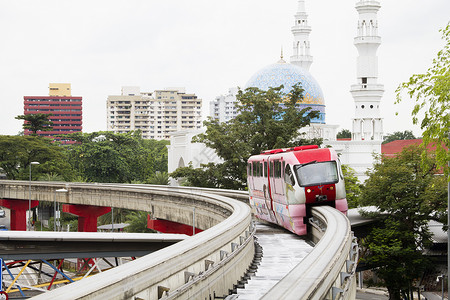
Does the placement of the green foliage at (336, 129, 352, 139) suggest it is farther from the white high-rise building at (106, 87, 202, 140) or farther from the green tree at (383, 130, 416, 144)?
the white high-rise building at (106, 87, 202, 140)

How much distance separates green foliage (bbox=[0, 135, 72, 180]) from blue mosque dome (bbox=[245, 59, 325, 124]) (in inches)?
869

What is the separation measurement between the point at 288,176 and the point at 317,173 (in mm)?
887

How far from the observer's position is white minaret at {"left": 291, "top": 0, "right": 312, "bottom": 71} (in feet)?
262

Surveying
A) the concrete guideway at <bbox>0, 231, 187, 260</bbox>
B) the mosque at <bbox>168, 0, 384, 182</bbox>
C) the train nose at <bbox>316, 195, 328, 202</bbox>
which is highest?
the mosque at <bbox>168, 0, 384, 182</bbox>

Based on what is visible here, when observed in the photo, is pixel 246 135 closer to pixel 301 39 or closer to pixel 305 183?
pixel 305 183

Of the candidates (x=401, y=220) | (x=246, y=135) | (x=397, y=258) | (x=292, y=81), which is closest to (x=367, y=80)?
(x=292, y=81)

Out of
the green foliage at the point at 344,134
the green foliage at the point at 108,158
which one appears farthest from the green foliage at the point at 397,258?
the green foliage at the point at 344,134

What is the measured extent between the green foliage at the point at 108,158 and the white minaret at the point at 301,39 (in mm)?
21088

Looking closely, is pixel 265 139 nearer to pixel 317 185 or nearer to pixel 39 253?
Result: pixel 317 185

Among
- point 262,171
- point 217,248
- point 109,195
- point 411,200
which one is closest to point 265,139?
point 109,195

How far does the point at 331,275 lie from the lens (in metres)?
9.83

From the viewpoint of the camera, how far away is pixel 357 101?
6881 centimetres

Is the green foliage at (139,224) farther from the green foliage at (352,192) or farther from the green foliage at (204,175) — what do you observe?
the green foliage at (352,192)

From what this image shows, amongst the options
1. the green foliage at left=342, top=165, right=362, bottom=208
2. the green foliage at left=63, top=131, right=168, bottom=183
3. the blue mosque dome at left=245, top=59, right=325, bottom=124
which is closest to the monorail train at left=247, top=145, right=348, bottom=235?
the green foliage at left=342, top=165, right=362, bottom=208
